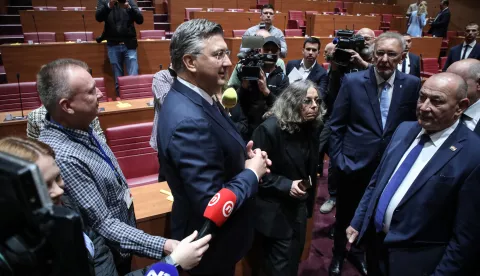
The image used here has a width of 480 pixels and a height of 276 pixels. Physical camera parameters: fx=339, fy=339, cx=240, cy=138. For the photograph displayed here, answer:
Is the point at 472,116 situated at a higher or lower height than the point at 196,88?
lower

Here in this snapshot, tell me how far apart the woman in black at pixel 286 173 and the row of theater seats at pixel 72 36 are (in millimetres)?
5242

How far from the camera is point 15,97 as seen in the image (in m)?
3.86

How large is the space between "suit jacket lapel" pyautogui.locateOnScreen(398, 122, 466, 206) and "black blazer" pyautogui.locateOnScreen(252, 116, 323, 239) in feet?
2.08

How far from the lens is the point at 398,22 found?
413 inches

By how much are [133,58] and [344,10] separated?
8.37m

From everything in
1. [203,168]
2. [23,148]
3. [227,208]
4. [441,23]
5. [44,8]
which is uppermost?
[44,8]

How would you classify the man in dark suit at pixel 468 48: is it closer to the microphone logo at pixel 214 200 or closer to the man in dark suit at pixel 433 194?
the man in dark suit at pixel 433 194

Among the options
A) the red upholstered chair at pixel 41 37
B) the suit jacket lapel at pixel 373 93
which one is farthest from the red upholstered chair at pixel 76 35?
the suit jacket lapel at pixel 373 93

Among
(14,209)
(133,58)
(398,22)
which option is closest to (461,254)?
(14,209)

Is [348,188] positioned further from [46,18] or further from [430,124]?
[46,18]

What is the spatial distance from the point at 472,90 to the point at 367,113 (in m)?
0.57

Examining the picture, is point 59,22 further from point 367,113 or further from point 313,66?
point 367,113

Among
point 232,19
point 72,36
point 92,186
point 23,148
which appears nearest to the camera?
point 23,148

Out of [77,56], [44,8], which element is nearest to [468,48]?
[77,56]
